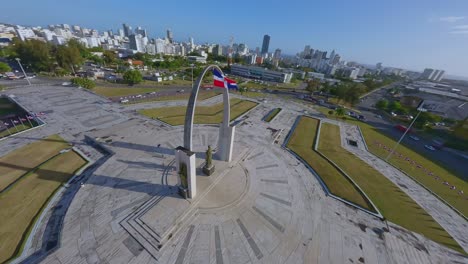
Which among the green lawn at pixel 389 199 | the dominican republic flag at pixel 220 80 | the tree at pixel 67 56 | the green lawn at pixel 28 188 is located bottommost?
the green lawn at pixel 28 188

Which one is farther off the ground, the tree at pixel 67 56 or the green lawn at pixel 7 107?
the tree at pixel 67 56

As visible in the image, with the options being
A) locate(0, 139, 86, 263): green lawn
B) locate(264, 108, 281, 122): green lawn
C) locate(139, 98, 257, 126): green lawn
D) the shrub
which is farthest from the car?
the shrub

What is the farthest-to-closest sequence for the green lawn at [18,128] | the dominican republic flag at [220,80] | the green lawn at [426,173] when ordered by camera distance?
the green lawn at [18,128] → the green lawn at [426,173] → the dominican republic flag at [220,80]

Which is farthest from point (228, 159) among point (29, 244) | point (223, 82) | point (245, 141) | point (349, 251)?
point (29, 244)

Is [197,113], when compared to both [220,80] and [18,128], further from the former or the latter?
[18,128]

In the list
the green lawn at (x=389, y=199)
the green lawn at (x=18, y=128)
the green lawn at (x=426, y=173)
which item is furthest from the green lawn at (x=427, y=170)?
the green lawn at (x=18, y=128)

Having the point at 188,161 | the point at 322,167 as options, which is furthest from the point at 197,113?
the point at 322,167

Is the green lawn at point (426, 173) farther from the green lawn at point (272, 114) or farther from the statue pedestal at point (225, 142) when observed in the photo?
the statue pedestal at point (225, 142)
